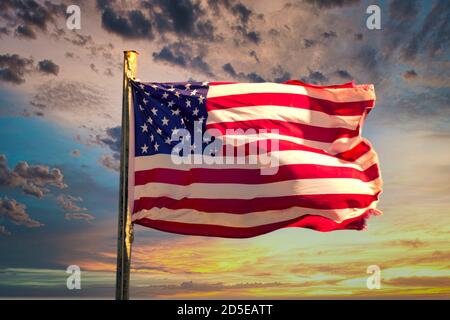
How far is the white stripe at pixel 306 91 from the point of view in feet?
44.5

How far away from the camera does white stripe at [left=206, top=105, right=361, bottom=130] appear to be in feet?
43.9

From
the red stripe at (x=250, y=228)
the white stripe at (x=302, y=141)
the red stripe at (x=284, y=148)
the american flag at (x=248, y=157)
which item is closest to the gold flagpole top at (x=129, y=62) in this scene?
the american flag at (x=248, y=157)

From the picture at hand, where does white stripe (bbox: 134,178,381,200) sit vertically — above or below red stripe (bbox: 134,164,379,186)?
below

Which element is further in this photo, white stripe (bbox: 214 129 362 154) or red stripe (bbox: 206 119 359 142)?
red stripe (bbox: 206 119 359 142)

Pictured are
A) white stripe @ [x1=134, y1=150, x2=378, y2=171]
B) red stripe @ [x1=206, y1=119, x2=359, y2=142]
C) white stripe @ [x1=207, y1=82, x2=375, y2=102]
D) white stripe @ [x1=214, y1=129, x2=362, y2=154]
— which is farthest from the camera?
white stripe @ [x1=207, y1=82, x2=375, y2=102]

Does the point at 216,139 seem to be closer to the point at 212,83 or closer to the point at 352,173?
the point at 212,83

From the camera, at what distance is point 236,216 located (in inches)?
510

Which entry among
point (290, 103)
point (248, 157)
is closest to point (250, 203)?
point (248, 157)

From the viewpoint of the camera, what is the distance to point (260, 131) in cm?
1327

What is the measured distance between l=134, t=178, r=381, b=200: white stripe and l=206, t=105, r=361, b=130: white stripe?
1.35m

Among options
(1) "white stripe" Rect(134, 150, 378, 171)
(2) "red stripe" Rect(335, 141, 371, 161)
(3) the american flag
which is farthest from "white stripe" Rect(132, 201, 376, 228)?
(2) "red stripe" Rect(335, 141, 371, 161)

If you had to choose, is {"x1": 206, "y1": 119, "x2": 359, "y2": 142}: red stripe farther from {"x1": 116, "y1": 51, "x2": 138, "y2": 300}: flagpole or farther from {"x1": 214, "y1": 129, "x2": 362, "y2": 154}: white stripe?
{"x1": 116, "y1": 51, "x2": 138, "y2": 300}: flagpole
